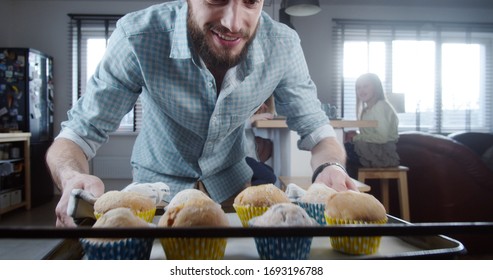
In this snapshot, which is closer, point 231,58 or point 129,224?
point 129,224

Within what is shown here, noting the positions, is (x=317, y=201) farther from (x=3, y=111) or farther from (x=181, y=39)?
(x=3, y=111)

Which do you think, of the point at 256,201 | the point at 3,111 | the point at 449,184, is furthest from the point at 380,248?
the point at 3,111

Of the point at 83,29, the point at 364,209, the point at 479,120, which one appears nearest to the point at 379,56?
the point at 479,120

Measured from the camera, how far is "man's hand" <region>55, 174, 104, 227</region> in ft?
1.26

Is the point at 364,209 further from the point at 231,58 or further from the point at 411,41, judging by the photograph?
the point at 411,41

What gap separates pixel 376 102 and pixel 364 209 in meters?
1.53

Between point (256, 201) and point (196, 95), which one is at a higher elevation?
point (196, 95)

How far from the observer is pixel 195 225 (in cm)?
32

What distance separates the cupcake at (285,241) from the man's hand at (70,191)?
0.19m

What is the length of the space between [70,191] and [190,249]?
18cm

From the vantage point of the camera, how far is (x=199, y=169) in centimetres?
69

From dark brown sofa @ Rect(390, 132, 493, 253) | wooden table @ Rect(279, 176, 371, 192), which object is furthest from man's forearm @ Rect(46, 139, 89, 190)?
dark brown sofa @ Rect(390, 132, 493, 253)

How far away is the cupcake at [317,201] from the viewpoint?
17.9 inches
